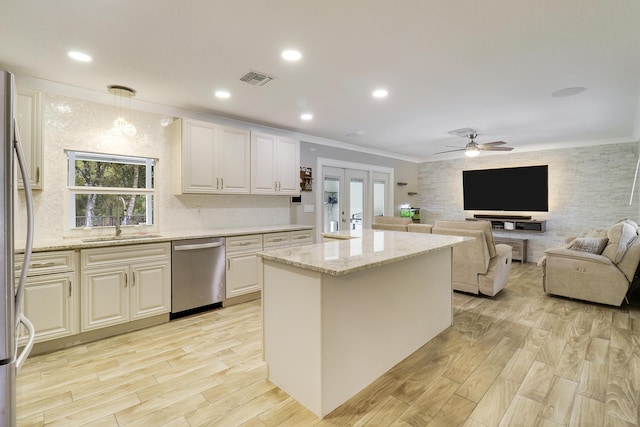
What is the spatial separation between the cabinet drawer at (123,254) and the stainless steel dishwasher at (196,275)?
0.12m

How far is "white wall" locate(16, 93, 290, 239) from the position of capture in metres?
3.02

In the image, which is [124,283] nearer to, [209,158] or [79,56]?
[209,158]

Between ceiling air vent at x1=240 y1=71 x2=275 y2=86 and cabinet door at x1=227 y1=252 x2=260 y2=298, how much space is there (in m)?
1.93

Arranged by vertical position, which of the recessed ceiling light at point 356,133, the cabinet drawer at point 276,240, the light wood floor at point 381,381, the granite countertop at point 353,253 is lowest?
the light wood floor at point 381,381

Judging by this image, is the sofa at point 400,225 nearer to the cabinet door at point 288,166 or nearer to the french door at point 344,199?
the french door at point 344,199

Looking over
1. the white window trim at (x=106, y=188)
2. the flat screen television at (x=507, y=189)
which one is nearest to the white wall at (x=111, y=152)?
the white window trim at (x=106, y=188)

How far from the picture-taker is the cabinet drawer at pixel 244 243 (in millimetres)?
3752

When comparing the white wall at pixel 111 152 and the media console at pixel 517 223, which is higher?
the white wall at pixel 111 152

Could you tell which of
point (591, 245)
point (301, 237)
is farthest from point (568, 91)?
point (301, 237)

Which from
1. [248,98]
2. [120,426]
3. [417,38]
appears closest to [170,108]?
[248,98]

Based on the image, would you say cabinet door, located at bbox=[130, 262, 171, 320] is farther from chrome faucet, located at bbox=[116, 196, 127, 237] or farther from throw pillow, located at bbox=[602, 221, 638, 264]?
throw pillow, located at bbox=[602, 221, 638, 264]

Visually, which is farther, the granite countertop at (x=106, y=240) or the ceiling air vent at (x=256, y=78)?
the ceiling air vent at (x=256, y=78)

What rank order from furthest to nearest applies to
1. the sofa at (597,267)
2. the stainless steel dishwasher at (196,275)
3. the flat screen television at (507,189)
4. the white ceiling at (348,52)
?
the flat screen television at (507,189) < the sofa at (597,267) < the stainless steel dishwasher at (196,275) < the white ceiling at (348,52)

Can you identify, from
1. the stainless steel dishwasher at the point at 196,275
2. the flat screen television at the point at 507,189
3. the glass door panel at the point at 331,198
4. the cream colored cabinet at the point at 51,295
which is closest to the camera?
the cream colored cabinet at the point at 51,295
